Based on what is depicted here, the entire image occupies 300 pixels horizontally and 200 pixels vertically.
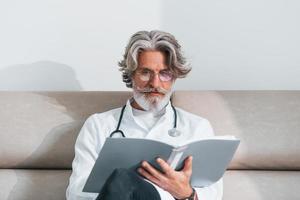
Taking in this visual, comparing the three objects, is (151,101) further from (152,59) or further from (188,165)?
(188,165)

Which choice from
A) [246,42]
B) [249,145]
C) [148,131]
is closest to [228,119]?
[249,145]

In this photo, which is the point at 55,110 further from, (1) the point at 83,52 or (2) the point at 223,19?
(2) the point at 223,19

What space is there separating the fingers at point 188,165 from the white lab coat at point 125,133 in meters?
0.18

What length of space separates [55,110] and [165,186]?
25.8 inches

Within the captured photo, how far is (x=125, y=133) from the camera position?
6.00 feet

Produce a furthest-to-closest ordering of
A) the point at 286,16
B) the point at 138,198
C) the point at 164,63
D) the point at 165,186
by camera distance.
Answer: the point at 286,16
the point at 164,63
the point at 165,186
the point at 138,198

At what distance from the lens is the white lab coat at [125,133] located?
5.59 ft

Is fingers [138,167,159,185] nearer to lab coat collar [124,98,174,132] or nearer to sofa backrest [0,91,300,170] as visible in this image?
lab coat collar [124,98,174,132]

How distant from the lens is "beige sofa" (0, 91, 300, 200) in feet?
6.27

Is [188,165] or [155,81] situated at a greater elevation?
[155,81]

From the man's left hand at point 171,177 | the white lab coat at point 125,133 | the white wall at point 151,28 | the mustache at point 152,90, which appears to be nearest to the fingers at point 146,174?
the man's left hand at point 171,177

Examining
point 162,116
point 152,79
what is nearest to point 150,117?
point 162,116

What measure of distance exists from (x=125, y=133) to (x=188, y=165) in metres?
0.38

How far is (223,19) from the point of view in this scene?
2.30m
